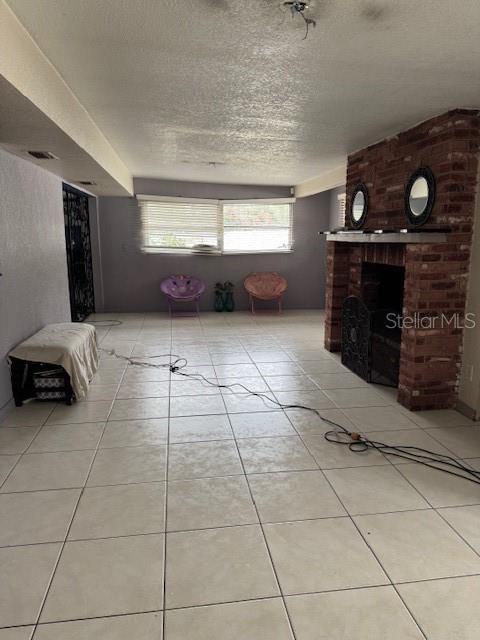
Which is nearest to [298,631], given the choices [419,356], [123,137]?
[419,356]

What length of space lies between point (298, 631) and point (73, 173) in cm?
435

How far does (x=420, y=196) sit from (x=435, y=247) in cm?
48

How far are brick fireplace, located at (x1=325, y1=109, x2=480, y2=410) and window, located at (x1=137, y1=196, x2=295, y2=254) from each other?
156 inches

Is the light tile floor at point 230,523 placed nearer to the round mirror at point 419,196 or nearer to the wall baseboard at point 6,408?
the wall baseboard at point 6,408

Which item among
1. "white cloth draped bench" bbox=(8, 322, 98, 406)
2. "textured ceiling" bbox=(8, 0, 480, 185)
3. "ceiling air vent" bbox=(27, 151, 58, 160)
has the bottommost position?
"white cloth draped bench" bbox=(8, 322, 98, 406)

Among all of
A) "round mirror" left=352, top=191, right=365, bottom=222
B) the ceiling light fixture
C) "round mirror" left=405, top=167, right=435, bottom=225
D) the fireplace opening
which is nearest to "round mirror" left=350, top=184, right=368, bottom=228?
"round mirror" left=352, top=191, right=365, bottom=222

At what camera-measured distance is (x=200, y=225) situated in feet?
25.1

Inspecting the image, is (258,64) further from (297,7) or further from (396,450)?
(396,450)

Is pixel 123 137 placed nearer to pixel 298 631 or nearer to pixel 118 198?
pixel 118 198

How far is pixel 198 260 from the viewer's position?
768 cm

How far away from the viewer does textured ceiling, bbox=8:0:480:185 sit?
1724 mm

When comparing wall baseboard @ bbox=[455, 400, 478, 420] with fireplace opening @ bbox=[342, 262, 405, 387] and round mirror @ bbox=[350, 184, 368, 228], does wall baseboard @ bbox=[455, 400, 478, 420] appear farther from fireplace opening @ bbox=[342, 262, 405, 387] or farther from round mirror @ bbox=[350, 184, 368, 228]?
round mirror @ bbox=[350, 184, 368, 228]

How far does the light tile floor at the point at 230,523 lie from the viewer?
157 centimetres

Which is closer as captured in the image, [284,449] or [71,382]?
[284,449]
